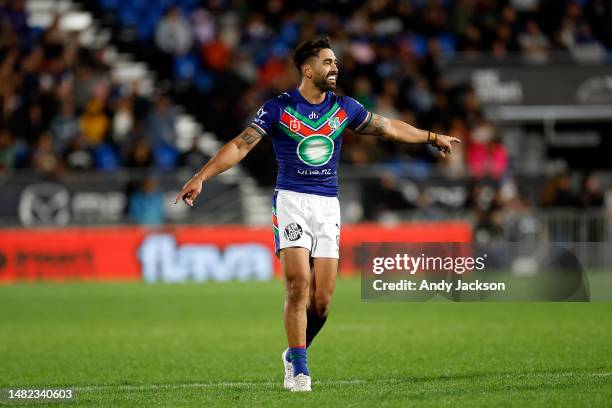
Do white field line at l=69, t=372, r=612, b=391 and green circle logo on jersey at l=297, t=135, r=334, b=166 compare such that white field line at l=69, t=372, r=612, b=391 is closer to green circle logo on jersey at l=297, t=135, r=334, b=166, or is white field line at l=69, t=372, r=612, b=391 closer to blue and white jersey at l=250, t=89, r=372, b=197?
blue and white jersey at l=250, t=89, r=372, b=197

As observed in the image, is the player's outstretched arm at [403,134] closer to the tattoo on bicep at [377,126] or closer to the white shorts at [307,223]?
the tattoo on bicep at [377,126]

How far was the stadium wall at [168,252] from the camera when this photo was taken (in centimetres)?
2358

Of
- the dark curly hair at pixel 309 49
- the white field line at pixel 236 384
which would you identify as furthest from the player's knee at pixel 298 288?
the dark curly hair at pixel 309 49

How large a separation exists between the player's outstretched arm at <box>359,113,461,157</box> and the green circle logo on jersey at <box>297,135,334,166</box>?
0.41m

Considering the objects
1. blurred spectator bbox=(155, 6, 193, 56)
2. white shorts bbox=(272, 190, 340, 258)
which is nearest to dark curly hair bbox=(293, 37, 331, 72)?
white shorts bbox=(272, 190, 340, 258)

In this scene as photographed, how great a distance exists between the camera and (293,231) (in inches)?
356

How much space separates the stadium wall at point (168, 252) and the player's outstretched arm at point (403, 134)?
13.8 metres

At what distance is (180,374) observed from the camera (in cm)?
1038

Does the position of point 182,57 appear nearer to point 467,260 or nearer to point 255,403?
point 467,260

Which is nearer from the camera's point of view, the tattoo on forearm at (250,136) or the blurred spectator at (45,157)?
the tattoo on forearm at (250,136)

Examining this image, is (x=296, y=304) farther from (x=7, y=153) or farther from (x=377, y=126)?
(x=7, y=153)

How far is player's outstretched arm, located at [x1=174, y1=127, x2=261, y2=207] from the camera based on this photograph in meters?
8.62

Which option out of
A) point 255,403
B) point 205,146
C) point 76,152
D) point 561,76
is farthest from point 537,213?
point 255,403

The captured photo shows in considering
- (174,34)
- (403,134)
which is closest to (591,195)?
(174,34)
